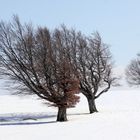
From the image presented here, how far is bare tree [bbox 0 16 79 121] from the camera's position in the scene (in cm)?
3378

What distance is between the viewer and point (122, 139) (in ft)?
60.2

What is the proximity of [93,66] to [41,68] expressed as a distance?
13.3 meters

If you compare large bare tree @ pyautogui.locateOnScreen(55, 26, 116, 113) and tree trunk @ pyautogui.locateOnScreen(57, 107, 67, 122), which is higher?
large bare tree @ pyautogui.locateOnScreen(55, 26, 116, 113)

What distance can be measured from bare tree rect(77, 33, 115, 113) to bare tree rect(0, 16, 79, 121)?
29.5 feet

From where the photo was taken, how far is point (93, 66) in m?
47.0

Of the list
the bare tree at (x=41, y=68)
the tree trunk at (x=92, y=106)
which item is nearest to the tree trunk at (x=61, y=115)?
the bare tree at (x=41, y=68)

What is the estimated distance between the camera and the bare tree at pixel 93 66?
4544 cm

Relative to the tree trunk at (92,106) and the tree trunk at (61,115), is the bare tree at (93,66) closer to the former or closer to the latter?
the tree trunk at (92,106)

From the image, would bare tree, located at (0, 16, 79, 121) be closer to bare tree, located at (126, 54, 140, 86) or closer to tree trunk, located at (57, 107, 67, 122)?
tree trunk, located at (57, 107, 67, 122)

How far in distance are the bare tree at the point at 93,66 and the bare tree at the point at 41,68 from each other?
899cm

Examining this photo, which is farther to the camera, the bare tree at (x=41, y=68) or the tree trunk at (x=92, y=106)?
the tree trunk at (x=92, y=106)

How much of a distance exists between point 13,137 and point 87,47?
2724 centimetres

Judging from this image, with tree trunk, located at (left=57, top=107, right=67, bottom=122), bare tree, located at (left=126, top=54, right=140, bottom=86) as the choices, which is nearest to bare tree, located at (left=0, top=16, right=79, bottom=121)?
tree trunk, located at (left=57, top=107, right=67, bottom=122)

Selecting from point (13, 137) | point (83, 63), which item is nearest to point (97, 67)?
point (83, 63)
